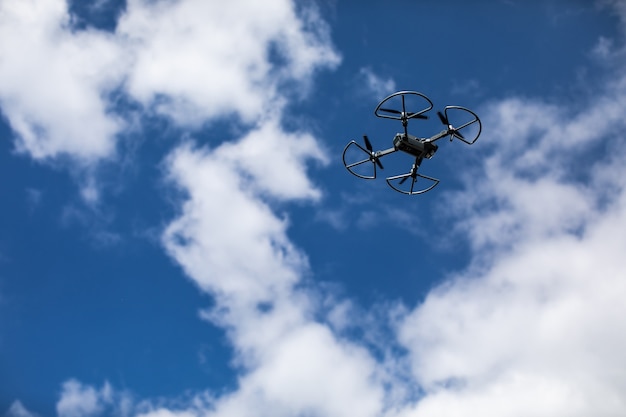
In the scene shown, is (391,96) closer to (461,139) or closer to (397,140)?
(397,140)

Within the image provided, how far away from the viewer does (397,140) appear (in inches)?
1512

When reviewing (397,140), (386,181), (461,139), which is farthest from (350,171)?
(461,139)

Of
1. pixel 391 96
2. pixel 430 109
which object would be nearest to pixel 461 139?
pixel 430 109

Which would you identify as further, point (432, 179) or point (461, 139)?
point (432, 179)

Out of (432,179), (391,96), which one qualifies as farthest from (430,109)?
(432,179)

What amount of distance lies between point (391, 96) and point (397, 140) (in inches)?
126

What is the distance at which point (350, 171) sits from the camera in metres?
42.9

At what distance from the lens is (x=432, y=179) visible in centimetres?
4159

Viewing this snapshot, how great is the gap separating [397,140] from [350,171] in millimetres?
5588

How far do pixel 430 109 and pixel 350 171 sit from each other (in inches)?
319

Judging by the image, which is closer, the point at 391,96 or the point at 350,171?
the point at 391,96

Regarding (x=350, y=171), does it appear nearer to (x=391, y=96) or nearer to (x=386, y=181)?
(x=386, y=181)

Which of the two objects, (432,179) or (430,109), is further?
(432,179)

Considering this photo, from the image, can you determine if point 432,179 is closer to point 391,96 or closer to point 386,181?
point 386,181
